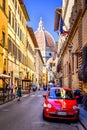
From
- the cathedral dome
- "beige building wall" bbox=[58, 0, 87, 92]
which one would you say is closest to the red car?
"beige building wall" bbox=[58, 0, 87, 92]

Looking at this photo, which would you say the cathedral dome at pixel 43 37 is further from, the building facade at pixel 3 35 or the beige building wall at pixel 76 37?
the beige building wall at pixel 76 37

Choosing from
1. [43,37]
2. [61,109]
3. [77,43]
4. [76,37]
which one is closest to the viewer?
[61,109]

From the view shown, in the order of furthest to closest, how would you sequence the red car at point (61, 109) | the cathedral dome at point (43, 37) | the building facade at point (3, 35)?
the cathedral dome at point (43, 37)
the building facade at point (3, 35)
the red car at point (61, 109)

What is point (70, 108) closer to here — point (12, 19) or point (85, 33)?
point (85, 33)

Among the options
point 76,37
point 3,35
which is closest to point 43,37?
point 3,35

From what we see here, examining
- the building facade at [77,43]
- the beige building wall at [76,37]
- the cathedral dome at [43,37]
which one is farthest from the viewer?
the cathedral dome at [43,37]

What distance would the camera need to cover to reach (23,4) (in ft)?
197

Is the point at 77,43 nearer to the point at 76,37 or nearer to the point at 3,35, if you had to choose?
the point at 76,37

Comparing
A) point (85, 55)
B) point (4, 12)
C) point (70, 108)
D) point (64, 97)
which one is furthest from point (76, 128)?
point (4, 12)

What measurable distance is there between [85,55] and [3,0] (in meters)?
20.7

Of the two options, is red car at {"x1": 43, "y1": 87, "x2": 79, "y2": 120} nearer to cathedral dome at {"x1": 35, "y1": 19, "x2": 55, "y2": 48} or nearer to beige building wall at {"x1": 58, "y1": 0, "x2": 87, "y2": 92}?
beige building wall at {"x1": 58, "y1": 0, "x2": 87, "y2": 92}

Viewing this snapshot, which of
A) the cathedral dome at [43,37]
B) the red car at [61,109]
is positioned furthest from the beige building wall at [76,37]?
the cathedral dome at [43,37]

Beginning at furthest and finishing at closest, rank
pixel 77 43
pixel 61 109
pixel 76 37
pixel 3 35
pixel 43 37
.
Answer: pixel 43 37 → pixel 3 35 → pixel 76 37 → pixel 77 43 → pixel 61 109

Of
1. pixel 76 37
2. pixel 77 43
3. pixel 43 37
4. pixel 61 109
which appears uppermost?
pixel 43 37
